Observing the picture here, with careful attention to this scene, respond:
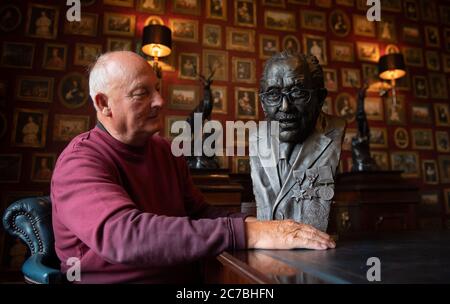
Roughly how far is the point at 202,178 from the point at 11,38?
2.88 metres

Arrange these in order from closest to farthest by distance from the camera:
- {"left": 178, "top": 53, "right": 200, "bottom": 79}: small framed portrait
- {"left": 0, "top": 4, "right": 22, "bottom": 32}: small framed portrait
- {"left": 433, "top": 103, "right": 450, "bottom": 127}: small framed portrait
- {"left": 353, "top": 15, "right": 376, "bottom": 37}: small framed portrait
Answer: {"left": 0, "top": 4, "right": 22, "bottom": 32}: small framed portrait → {"left": 178, "top": 53, "right": 200, "bottom": 79}: small framed portrait → {"left": 353, "top": 15, "right": 376, "bottom": 37}: small framed portrait → {"left": 433, "top": 103, "right": 450, "bottom": 127}: small framed portrait

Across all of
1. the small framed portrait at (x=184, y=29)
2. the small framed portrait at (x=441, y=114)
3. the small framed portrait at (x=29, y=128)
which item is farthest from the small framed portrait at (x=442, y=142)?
the small framed portrait at (x=29, y=128)

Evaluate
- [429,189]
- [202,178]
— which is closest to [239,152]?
[202,178]

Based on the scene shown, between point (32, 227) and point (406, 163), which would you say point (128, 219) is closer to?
point (32, 227)

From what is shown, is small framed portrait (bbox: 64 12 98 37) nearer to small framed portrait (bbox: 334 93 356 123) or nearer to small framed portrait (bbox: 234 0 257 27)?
small framed portrait (bbox: 234 0 257 27)

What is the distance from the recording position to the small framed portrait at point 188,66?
420 centimetres

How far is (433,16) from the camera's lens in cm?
529

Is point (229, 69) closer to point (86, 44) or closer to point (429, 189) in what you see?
point (86, 44)

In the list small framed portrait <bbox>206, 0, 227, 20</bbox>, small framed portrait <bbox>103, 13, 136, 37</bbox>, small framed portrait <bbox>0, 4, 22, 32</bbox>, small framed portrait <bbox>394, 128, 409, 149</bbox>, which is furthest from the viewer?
small framed portrait <bbox>394, 128, 409, 149</bbox>

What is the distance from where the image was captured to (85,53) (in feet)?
13.1

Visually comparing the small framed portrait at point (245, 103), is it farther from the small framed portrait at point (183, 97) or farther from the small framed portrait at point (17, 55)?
the small framed portrait at point (17, 55)

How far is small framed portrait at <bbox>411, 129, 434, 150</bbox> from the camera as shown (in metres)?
4.88

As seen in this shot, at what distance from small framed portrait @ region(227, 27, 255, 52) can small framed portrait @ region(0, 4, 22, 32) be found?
8.44ft

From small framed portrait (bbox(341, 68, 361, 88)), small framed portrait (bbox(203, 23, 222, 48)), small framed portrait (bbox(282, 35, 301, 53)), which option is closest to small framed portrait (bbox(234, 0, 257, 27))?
small framed portrait (bbox(203, 23, 222, 48))
